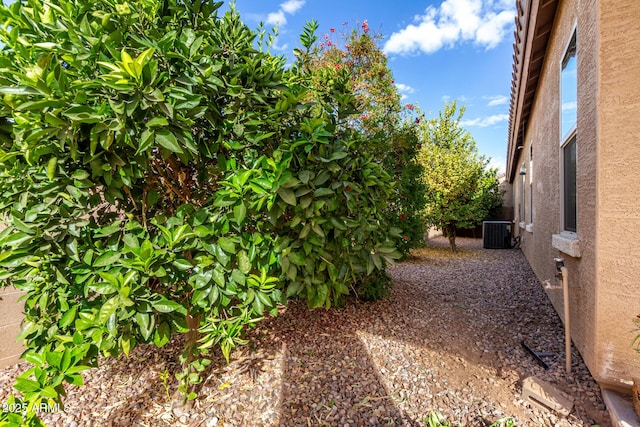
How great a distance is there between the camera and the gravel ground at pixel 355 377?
2229 millimetres

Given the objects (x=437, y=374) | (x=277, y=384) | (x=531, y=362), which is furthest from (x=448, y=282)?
(x=277, y=384)

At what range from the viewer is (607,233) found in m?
2.24

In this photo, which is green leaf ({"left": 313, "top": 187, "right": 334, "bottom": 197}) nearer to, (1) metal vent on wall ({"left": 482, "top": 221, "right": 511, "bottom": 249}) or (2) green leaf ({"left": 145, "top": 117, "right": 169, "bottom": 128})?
(2) green leaf ({"left": 145, "top": 117, "right": 169, "bottom": 128})

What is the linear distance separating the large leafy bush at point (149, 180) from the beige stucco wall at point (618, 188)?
1658mm

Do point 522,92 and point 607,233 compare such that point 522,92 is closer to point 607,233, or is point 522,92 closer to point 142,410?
point 607,233

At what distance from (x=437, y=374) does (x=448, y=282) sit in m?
3.65

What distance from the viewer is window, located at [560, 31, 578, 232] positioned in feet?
10.8

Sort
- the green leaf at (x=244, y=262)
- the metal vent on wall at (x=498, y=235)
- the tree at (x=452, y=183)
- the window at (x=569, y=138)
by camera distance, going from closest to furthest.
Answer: the green leaf at (x=244, y=262)
the window at (x=569, y=138)
the tree at (x=452, y=183)
the metal vent on wall at (x=498, y=235)

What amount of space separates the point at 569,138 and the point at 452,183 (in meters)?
7.31

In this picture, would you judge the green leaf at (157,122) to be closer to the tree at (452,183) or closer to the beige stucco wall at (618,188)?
the beige stucco wall at (618,188)

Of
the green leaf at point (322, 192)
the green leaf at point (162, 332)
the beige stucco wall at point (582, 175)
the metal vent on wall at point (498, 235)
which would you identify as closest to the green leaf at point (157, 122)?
the green leaf at point (322, 192)

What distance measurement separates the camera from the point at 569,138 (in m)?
3.42

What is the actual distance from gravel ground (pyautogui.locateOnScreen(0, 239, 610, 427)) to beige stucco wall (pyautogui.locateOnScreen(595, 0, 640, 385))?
417mm

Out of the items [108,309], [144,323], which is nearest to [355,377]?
[144,323]
